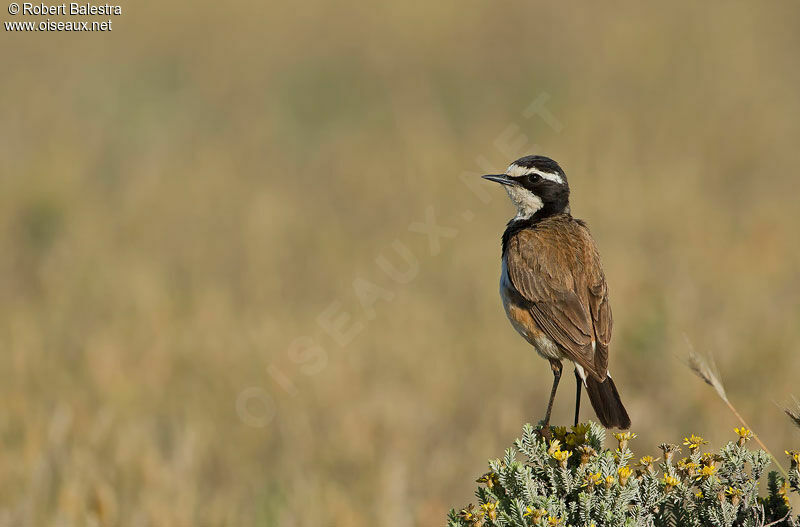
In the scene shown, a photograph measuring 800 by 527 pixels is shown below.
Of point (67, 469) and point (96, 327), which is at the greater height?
point (96, 327)

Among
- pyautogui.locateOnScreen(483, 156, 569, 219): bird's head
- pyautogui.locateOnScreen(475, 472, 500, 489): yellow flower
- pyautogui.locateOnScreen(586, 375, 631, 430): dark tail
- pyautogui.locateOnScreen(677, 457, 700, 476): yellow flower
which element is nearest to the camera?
pyautogui.locateOnScreen(677, 457, 700, 476): yellow flower

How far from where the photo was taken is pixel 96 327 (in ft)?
29.7

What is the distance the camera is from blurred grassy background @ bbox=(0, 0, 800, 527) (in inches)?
283

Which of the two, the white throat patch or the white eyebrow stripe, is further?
the white throat patch

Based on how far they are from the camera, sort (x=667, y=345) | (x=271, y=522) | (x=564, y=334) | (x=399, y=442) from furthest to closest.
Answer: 1. (x=667, y=345)
2. (x=399, y=442)
3. (x=271, y=522)
4. (x=564, y=334)

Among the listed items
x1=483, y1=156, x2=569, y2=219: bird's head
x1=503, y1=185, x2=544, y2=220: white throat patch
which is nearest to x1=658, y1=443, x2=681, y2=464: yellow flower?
x1=483, y1=156, x2=569, y2=219: bird's head

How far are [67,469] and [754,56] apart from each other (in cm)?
1098

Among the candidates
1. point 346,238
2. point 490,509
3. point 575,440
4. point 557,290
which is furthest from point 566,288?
point 346,238

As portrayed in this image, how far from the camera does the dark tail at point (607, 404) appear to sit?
4297 mm

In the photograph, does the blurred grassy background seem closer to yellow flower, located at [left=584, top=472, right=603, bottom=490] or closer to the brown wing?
the brown wing

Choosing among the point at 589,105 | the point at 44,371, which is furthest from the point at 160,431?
the point at 589,105

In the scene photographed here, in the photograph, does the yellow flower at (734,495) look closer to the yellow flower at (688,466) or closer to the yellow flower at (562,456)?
the yellow flower at (688,466)

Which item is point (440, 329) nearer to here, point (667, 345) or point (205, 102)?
point (667, 345)

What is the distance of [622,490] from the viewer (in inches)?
137
